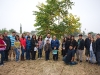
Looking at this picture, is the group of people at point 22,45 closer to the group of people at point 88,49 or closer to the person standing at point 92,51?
the group of people at point 88,49

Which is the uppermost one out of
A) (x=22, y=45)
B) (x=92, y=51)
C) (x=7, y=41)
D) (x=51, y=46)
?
(x=7, y=41)

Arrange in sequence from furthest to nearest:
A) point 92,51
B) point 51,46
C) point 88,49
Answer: point 51,46 → point 88,49 → point 92,51

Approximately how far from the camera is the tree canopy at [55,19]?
1350 cm

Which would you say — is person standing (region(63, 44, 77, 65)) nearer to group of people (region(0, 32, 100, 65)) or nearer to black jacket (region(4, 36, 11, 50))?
group of people (region(0, 32, 100, 65))

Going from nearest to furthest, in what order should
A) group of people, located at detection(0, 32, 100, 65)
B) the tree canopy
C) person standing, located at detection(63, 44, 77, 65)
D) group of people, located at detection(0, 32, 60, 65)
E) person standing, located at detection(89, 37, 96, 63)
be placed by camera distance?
person standing, located at detection(63, 44, 77, 65) < group of people, located at detection(0, 32, 100, 65) < person standing, located at detection(89, 37, 96, 63) < group of people, located at detection(0, 32, 60, 65) < the tree canopy

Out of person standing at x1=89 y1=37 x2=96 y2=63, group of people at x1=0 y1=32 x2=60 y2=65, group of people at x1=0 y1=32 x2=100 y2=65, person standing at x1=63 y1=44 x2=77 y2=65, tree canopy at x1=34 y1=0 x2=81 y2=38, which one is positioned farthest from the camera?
tree canopy at x1=34 y1=0 x2=81 y2=38

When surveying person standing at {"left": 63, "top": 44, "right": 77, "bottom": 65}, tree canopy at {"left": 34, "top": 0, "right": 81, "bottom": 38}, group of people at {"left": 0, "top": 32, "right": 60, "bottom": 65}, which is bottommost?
person standing at {"left": 63, "top": 44, "right": 77, "bottom": 65}

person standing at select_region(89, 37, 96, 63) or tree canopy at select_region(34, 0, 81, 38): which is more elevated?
tree canopy at select_region(34, 0, 81, 38)

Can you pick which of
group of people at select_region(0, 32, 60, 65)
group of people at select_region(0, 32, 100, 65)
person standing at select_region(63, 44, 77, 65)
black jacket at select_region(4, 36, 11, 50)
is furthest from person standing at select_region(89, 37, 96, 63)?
black jacket at select_region(4, 36, 11, 50)

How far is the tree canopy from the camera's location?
44.3 ft

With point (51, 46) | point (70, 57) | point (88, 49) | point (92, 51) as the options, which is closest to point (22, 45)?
point (51, 46)

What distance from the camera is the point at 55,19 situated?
14.2 metres

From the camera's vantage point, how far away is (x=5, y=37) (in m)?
9.84

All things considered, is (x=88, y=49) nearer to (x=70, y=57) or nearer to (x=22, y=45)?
(x=70, y=57)
